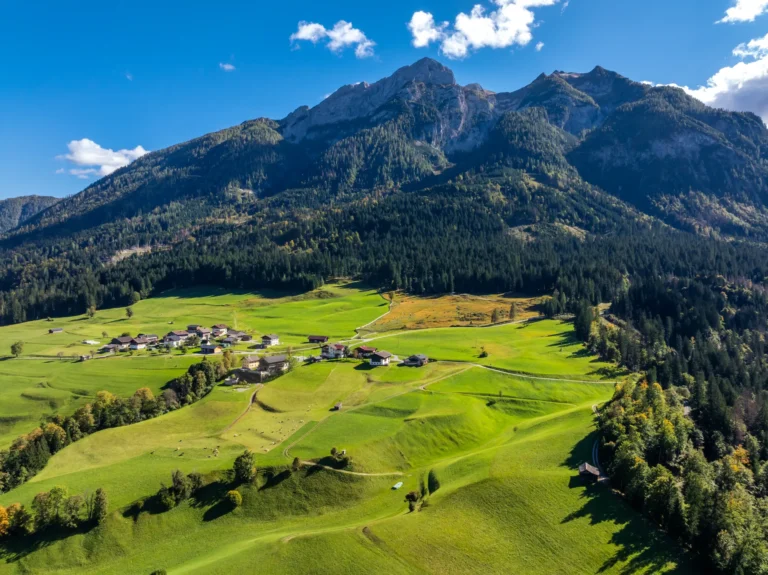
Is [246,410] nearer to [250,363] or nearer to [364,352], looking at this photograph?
[250,363]

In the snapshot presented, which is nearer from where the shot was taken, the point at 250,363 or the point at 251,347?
the point at 250,363

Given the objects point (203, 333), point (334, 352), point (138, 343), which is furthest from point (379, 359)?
point (138, 343)

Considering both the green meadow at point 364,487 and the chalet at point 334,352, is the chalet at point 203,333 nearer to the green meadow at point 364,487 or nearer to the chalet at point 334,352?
the chalet at point 334,352

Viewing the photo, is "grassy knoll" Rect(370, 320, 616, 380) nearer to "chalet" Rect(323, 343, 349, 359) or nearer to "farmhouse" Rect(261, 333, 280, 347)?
"chalet" Rect(323, 343, 349, 359)

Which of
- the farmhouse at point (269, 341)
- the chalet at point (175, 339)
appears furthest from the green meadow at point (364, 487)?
the chalet at point (175, 339)

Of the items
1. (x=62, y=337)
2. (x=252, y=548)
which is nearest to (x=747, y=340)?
(x=252, y=548)

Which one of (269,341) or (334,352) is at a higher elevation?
(269,341)

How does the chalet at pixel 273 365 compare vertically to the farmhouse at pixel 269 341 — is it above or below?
below
